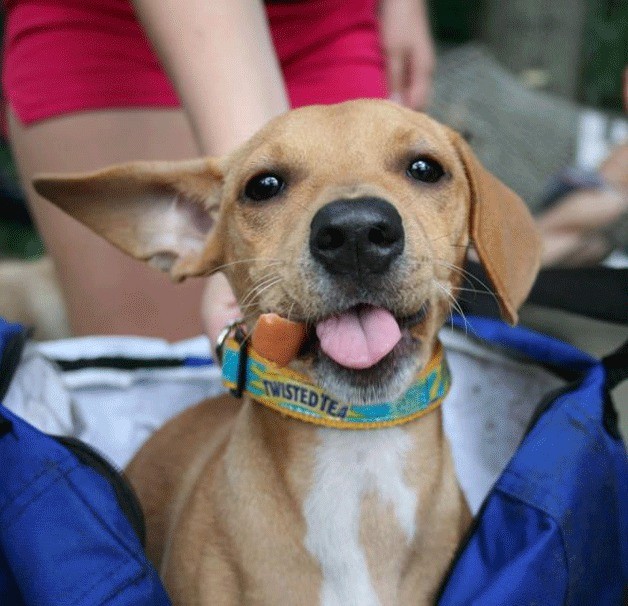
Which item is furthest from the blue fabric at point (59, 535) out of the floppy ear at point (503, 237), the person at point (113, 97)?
the person at point (113, 97)

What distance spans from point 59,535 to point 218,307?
2.25ft

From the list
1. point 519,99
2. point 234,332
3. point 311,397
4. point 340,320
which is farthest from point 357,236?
point 519,99

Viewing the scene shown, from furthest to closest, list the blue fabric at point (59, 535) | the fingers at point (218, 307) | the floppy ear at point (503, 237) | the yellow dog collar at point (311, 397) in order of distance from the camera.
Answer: the fingers at point (218, 307)
the floppy ear at point (503, 237)
the yellow dog collar at point (311, 397)
the blue fabric at point (59, 535)

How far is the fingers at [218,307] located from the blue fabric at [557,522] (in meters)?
0.64

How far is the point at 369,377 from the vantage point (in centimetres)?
134

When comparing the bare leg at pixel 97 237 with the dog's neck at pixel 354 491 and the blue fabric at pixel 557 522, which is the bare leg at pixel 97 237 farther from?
A: the blue fabric at pixel 557 522

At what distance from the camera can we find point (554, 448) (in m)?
1.48

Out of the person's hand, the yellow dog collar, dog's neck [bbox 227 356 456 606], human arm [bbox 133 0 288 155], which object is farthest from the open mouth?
the person's hand

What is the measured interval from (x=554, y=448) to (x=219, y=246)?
73cm

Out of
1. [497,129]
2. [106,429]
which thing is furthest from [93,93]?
[497,129]

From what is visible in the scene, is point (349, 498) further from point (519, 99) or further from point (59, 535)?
point (519, 99)

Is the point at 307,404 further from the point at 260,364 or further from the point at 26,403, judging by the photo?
the point at 26,403

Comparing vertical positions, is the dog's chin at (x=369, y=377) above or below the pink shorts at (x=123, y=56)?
below

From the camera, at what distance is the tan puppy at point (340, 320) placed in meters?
1.31
